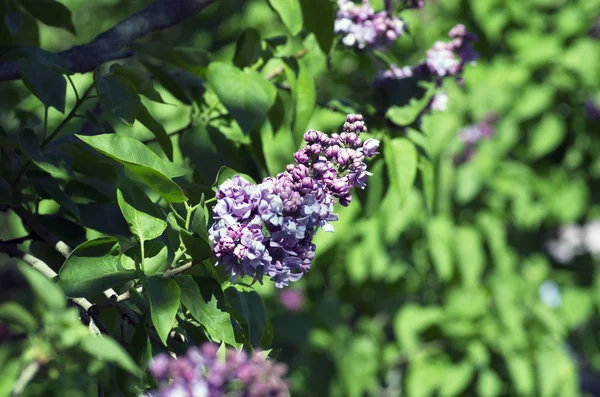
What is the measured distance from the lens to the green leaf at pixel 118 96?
3.36ft

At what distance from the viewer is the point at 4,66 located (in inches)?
47.2

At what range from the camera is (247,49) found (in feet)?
4.56

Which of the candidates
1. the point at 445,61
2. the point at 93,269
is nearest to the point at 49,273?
the point at 93,269

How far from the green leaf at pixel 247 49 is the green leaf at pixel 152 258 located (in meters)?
0.57

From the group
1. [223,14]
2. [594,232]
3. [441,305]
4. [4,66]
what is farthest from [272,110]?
[594,232]

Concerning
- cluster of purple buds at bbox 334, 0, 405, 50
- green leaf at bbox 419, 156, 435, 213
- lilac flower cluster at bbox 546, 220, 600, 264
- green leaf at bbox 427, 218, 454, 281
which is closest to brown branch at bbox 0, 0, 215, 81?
cluster of purple buds at bbox 334, 0, 405, 50

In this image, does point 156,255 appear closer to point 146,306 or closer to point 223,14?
point 146,306

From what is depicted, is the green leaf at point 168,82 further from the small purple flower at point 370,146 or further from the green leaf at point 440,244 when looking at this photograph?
the green leaf at point 440,244

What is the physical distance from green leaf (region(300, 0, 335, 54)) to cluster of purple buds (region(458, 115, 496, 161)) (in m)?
1.65

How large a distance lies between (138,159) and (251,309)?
240mm

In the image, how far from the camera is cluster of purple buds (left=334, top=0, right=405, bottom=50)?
142 cm

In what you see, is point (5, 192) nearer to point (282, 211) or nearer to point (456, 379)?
point (282, 211)

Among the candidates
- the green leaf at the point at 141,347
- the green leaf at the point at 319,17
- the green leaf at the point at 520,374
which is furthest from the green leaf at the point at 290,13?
the green leaf at the point at 520,374

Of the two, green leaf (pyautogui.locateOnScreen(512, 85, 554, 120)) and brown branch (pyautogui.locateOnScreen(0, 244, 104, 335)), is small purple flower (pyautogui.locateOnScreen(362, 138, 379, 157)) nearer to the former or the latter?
brown branch (pyautogui.locateOnScreen(0, 244, 104, 335))
